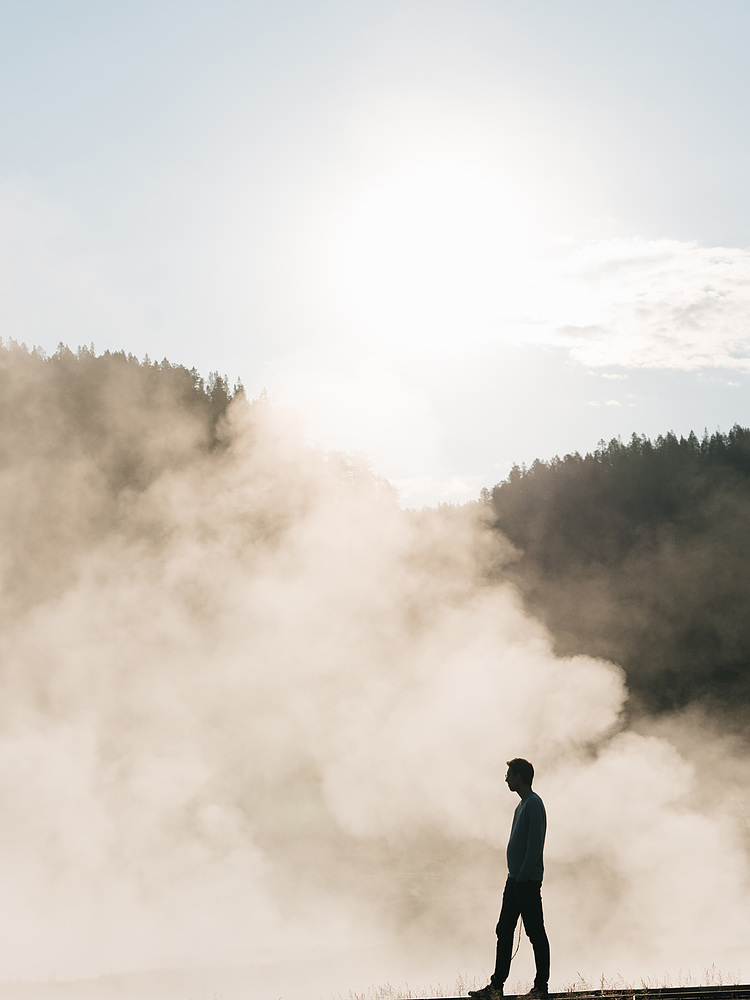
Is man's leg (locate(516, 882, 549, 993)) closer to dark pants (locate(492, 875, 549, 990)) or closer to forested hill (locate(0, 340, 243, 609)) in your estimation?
dark pants (locate(492, 875, 549, 990))

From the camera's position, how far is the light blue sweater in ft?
16.6

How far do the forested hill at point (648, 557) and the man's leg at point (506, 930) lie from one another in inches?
661

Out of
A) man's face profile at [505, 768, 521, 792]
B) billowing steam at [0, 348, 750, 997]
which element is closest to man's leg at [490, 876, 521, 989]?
man's face profile at [505, 768, 521, 792]

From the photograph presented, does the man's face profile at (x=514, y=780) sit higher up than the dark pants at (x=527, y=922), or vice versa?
the man's face profile at (x=514, y=780)

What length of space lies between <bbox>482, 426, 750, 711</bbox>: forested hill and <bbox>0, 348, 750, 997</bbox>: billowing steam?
6.64m

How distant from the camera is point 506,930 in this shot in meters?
5.21

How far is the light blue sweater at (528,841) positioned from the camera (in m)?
5.07

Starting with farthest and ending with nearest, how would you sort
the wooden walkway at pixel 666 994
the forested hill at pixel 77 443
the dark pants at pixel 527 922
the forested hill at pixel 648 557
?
the forested hill at pixel 648 557 < the forested hill at pixel 77 443 < the dark pants at pixel 527 922 < the wooden walkway at pixel 666 994

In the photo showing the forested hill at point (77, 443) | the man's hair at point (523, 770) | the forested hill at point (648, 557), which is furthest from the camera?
the forested hill at point (648, 557)

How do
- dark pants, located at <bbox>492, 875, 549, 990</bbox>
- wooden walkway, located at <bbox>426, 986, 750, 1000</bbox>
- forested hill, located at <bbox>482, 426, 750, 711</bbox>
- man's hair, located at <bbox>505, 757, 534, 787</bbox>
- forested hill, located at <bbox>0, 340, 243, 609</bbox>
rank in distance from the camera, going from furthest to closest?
1. forested hill, located at <bbox>482, 426, 750, 711</bbox>
2. forested hill, located at <bbox>0, 340, 243, 609</bbox>
3. man's hair, located at <bbox>505, 757, 534, 787</bbox>
4. dark pants, located at <bbox>492, 875, 549, 990</bbox>
5. wooden walkway, located at <bbox>426, 986, 750, 1000</bbox>

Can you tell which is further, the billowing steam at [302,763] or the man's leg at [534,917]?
the billowing steam at [302,763]

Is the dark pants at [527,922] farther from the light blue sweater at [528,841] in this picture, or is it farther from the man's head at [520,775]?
the man's head at [520,775]

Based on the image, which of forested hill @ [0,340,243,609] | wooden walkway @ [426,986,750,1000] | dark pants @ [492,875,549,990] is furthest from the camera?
forested hill @ [0,340,243,609]

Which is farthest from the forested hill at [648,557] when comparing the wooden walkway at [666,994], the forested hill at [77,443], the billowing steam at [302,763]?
the wooden walkway at [666,994]
